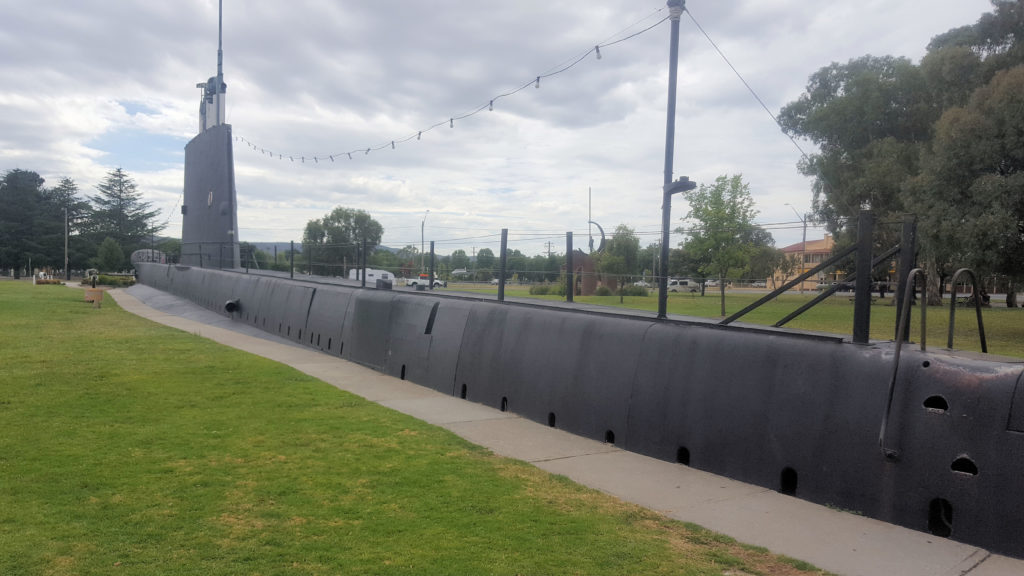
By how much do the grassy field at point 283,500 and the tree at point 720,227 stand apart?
21.8 metres

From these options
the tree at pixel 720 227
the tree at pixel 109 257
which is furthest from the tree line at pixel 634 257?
the tree at pixel 109 257

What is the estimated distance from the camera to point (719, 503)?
536 centimetres

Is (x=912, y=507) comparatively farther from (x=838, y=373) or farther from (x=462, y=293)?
(x=462, y=293)

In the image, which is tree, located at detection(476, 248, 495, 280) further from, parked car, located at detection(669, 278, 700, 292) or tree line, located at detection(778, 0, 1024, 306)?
tree line, located at detection(778, 0, 1024, 306)

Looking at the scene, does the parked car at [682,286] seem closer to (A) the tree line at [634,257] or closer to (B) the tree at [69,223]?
(A) the tree line at [634,257]

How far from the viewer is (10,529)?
4.26 metres

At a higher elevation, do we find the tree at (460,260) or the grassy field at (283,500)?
the tree at (460,260)

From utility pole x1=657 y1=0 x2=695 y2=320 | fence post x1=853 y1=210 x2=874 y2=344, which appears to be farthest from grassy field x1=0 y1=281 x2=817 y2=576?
utility pole x1=657 y1=0 x2=695 y2=320

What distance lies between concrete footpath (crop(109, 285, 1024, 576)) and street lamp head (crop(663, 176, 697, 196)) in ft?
9.43

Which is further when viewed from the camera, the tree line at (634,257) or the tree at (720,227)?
the tree at (720,227)

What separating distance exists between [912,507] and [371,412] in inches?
224

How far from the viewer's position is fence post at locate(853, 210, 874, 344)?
18.4ft

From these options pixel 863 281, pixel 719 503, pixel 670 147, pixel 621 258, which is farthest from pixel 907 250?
pixel 621 258

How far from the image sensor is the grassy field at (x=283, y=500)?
4020 millimetres
